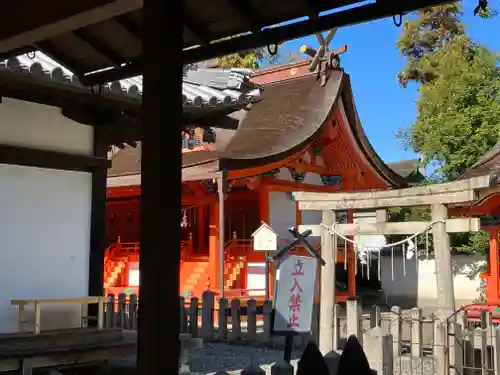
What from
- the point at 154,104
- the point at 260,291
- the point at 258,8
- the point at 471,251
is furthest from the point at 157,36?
the point at 471,251

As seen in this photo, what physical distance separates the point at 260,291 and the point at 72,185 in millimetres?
8910

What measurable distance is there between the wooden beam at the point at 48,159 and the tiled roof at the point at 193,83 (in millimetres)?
906

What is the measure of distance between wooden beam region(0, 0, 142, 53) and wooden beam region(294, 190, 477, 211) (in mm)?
6457

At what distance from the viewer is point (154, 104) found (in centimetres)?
248

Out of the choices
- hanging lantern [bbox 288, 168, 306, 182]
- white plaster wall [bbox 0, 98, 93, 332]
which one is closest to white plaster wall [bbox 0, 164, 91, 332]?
white plaster wall [bbox 0, 98, 93, 332]

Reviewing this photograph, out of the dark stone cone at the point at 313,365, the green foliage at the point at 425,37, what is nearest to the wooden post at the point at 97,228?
the dark stone cone at the point at 313,365

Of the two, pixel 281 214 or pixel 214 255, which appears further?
pixel 281 214

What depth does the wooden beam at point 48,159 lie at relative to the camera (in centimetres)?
586

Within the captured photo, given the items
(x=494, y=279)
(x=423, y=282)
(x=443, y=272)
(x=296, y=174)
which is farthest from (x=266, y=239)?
(x=423, y=282)

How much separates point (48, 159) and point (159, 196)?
13.4ft

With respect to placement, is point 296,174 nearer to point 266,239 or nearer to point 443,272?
point 266,239

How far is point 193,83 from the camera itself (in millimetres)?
7992

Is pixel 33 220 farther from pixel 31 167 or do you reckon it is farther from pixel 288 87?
pixel 288 87

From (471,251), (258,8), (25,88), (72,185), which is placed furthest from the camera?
(471,251)
